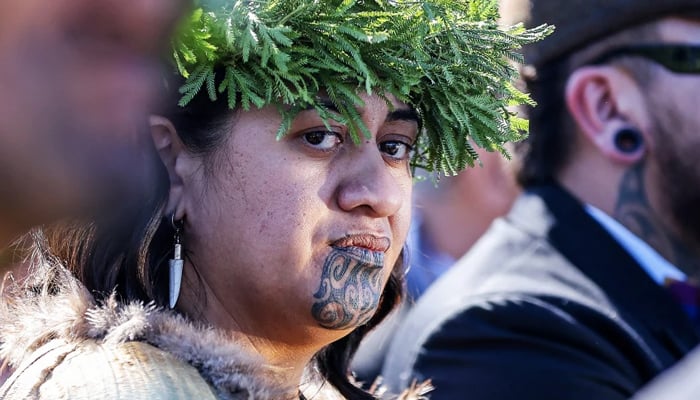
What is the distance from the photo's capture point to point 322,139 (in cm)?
221

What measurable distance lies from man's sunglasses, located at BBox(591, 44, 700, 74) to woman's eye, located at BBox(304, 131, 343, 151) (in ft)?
6.86

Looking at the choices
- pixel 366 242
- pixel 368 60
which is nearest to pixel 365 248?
pixel 366 242

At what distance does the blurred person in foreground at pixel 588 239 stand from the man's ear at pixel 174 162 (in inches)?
60.2

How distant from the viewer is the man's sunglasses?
12.5ft

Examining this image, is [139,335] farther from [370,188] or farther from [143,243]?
[370,188]

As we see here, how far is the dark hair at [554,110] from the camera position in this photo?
392 centimetres

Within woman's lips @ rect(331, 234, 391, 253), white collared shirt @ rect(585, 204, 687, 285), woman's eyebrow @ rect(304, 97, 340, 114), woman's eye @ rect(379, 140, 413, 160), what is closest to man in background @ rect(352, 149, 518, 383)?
white collared shirt @ rect(585, 204, 687, 285)

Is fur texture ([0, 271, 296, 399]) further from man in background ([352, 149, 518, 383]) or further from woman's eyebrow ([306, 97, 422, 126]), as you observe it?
man in background ([352, 149, 518, 383])

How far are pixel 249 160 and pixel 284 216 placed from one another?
0.15 m

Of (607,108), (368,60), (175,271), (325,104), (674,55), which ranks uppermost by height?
(674,55)

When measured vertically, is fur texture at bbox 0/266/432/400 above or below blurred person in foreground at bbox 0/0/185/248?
below

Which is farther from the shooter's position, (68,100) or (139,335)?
(139,335)

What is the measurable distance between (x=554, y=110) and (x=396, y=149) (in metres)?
1.89

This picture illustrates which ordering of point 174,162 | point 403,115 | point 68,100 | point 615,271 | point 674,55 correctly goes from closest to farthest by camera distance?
1. point 68,100
2. point 174,162
3. point 403,115
4. point 615,271
5. point 674,55
